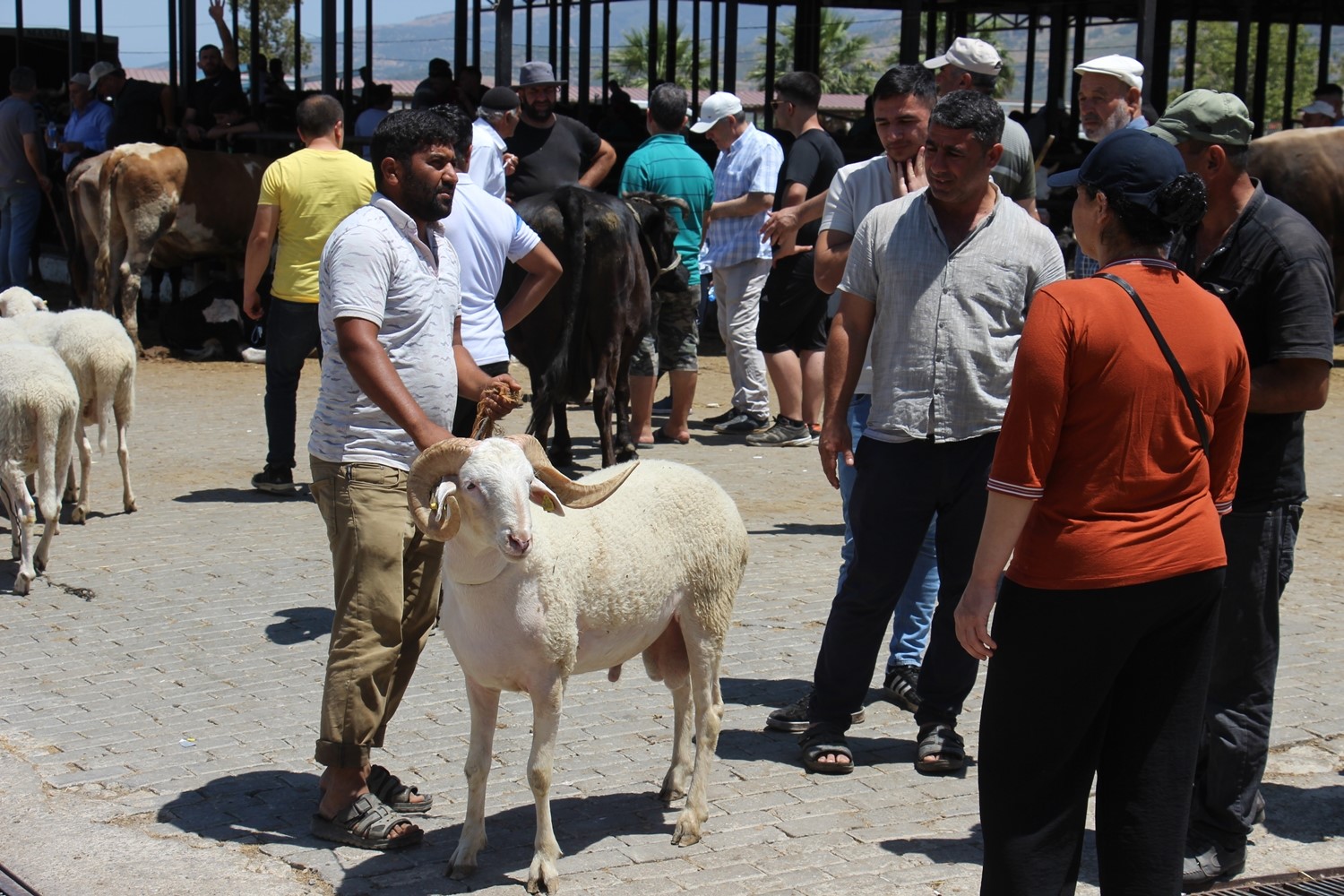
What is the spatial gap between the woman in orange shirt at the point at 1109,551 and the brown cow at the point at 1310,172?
8.45 metres

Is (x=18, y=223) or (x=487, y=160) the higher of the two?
(x=487, y=160)

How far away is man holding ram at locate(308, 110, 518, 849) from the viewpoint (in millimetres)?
4535

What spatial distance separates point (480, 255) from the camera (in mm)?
7332

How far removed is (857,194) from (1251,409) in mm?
1995

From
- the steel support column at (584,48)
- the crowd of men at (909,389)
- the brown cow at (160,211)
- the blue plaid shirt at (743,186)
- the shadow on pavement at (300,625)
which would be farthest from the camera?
the steel support column at (584,48)

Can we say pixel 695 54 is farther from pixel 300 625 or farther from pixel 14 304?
pixel 300 625

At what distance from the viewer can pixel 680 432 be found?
1162 centimetres

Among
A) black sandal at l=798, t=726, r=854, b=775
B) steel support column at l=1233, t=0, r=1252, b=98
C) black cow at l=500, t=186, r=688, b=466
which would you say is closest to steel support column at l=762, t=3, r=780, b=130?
steel support column at l=1233, t=0, r=1252, b=98

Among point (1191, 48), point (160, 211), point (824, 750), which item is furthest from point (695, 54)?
point (824, 750)

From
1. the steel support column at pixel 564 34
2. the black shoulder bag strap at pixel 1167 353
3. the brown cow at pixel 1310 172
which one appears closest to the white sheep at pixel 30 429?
the black shoulder bag strap at pixel 1167 353

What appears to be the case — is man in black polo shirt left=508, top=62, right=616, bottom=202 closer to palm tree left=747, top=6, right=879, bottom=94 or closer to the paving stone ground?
the paving stone ground

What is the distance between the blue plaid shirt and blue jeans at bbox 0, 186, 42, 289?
33.7ft

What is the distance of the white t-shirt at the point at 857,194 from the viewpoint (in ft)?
19.0

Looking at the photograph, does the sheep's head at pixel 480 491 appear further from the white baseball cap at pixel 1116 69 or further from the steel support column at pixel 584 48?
the steel support column at pixel 584 48
